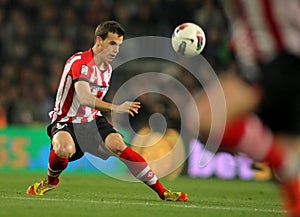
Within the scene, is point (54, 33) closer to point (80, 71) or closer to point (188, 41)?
point (188, 41)

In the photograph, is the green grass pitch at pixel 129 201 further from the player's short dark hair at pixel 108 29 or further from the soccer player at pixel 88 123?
the player's short dark hair at pixel 108 29

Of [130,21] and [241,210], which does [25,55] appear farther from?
[241,210]

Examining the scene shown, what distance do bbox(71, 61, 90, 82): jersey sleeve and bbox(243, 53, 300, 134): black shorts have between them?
3517mm

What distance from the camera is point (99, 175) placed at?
14086mm

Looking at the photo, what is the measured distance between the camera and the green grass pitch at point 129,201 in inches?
271

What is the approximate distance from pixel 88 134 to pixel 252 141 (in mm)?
3708

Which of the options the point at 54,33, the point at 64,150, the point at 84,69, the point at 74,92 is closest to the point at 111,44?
the point at 84,69

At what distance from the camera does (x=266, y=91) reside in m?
4.90

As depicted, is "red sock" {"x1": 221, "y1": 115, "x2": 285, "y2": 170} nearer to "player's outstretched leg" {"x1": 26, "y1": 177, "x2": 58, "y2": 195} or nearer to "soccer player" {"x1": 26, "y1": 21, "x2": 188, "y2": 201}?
"soccer player" {"x1": 26, "y1": 21, "x2": 188, "y2": 201}

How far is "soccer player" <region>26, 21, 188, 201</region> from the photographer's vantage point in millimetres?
8109

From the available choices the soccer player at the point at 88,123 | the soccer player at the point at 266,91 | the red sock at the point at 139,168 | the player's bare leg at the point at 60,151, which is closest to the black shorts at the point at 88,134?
the soccer player at the point at 88,123

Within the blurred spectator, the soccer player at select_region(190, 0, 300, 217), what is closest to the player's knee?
the soccer player at select_region(190, 0, 300, 217)

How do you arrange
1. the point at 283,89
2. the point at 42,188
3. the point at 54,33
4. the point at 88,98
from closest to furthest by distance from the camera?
the point at 283,89 → the point at 88,98 → the point at 42,188 → the point at 54,33

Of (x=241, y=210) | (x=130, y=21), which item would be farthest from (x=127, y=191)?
(x=130, y=21)
